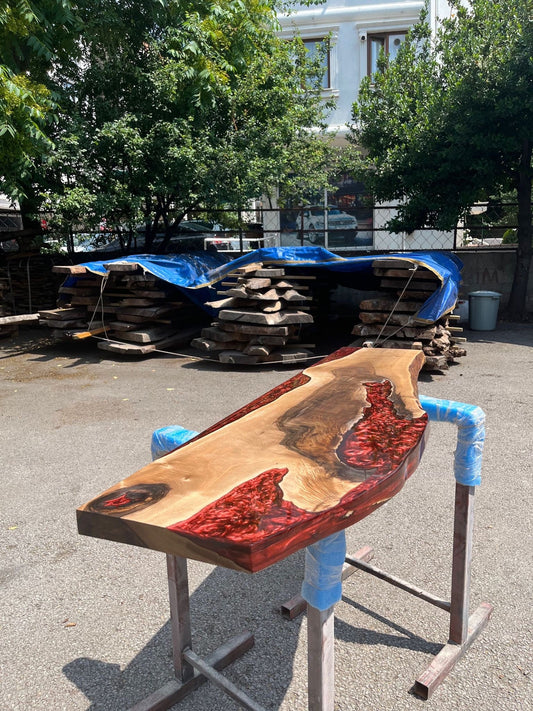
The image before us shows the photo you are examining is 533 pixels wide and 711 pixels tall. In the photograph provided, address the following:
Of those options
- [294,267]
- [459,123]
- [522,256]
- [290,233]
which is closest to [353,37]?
[290,233]

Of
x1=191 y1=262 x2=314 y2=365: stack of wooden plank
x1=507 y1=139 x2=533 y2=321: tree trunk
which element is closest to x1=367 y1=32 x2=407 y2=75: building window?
x1=507 y1=139 x2=533 y2=321: tree trunk

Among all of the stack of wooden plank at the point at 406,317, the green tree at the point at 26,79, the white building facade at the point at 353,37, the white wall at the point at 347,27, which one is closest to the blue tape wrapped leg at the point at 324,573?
the stack of wooden plank at the point at 406,317

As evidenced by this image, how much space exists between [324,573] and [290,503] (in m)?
0.36

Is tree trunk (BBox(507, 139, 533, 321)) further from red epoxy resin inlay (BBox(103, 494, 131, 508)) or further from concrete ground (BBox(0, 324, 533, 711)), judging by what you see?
red epoxy resin inlay (BBox(103, 494, 131, 508))

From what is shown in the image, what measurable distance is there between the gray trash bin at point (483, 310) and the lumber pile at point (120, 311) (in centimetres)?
522

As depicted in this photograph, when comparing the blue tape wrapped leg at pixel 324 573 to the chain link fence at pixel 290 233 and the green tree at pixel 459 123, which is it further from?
the chain link fence at pixel 290 233

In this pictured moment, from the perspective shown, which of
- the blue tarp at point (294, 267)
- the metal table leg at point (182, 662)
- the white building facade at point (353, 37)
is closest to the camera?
the metal table leg at point (182, 662)

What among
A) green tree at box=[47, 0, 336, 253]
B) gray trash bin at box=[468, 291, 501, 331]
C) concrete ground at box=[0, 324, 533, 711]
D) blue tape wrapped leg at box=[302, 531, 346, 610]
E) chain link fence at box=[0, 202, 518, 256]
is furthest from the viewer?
chain link fence at box=[0, 202, 518, 256]

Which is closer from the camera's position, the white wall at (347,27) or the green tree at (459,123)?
the green tree at (459,123)

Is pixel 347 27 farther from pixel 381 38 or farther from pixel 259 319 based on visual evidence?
pixel 259 319

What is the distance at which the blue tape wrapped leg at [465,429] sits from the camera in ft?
7.97

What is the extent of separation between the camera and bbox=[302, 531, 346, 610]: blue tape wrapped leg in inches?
67.1

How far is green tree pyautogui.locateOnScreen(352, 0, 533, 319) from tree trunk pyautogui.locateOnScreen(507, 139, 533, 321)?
0.02 metres

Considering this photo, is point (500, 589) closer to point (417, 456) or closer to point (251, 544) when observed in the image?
point (417, 456)
